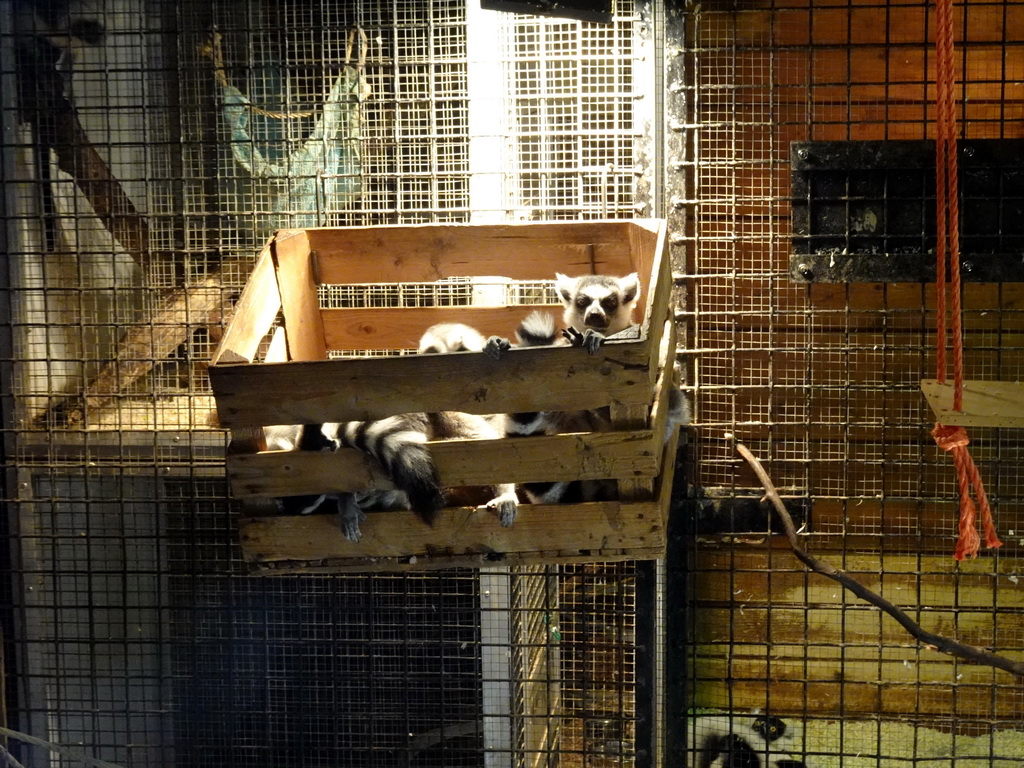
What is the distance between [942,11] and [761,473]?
175 centimetres

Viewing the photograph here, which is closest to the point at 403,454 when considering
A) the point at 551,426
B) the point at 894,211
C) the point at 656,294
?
the point at 551,426

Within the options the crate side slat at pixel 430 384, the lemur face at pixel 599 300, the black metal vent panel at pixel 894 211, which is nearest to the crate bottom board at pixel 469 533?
the crate side slat at pixel 430 384

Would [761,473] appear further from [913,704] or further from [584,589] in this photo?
[913,704]

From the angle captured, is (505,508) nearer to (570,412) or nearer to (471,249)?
(570,412)

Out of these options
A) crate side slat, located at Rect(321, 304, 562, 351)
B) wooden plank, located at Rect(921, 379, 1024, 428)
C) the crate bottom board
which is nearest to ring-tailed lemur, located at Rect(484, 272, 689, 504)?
the crate bottom board

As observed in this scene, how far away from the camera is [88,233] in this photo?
4.79 m

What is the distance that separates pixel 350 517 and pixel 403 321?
3.84ft

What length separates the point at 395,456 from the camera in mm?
2791

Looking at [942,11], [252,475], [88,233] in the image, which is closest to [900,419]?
[942,11]

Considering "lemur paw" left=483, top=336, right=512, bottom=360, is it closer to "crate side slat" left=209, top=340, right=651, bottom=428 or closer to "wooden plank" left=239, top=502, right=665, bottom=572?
"crate side slat" left=209, top=340, right=651, bottom=428

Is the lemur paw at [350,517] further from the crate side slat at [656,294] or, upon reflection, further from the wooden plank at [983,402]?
the wooden plank at [983,402]

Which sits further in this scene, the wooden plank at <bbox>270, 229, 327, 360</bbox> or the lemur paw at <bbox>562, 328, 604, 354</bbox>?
the wooden plank at <bbox>270, 229, 327, 360</bbox>

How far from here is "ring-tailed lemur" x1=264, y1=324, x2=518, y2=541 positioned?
110 inches

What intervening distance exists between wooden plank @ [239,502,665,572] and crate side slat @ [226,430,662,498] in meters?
0.12
